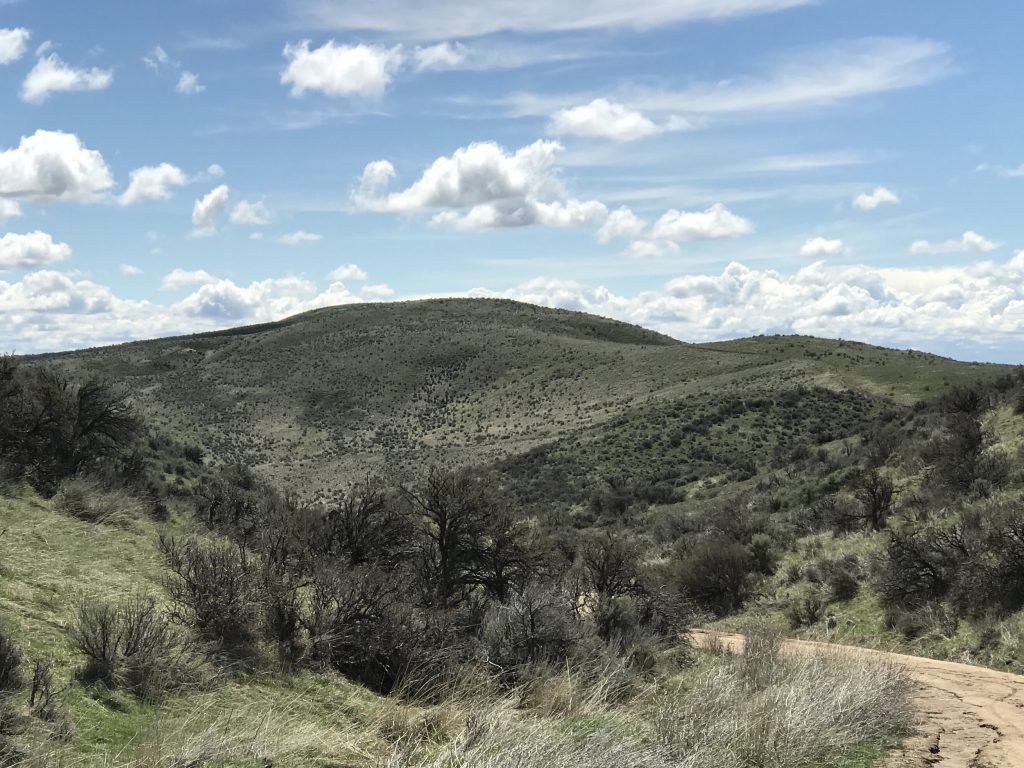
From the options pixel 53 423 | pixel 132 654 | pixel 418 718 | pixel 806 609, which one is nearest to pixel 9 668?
pixel 132 654

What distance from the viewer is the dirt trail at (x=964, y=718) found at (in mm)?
7758

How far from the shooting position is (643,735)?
6.83m

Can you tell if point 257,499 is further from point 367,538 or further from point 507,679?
point 507,679

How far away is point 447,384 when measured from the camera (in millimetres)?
102875

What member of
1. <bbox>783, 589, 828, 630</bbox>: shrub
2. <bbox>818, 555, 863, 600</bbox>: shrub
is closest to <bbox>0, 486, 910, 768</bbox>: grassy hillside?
<bbox>783, 589, 828, 630</bbox>: shrub

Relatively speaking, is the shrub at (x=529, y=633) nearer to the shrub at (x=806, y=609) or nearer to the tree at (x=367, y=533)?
the tree at (x=367, y=533)

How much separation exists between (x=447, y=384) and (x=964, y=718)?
311ft

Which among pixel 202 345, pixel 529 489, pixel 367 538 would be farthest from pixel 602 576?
pixel 202 345

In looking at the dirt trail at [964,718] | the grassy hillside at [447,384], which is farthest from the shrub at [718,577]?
the grassy hillside at [447,384]

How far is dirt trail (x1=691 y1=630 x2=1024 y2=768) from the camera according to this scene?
305 inches

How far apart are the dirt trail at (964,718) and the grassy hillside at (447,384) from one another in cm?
3854

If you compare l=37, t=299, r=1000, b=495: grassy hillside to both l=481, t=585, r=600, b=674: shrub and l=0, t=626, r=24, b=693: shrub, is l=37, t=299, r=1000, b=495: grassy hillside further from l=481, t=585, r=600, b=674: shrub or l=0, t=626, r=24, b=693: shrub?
l=0, t=626, r=24, b=693: shrub

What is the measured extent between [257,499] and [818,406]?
46.2 metres

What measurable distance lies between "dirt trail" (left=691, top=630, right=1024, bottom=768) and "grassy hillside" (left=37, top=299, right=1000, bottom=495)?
38.5 metres
